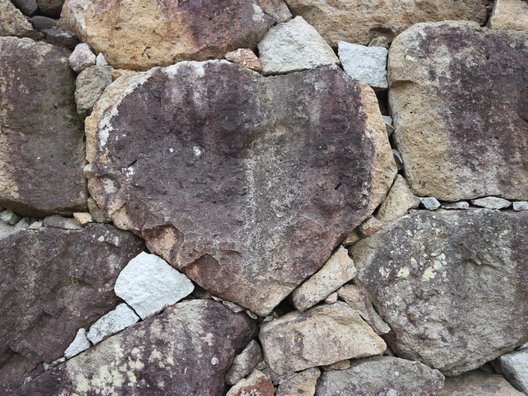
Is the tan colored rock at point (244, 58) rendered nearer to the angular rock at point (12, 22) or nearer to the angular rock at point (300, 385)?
the angular rock at point (12, 22)

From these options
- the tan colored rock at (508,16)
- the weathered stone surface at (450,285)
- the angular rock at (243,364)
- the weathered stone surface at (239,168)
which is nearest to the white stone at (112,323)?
the weathered stone surface at (239,168)

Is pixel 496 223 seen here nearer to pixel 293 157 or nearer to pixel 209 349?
pixel 293 157

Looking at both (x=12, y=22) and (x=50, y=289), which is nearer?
(x=50, y=289)

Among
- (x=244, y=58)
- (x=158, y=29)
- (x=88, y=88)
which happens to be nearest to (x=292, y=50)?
(x=244, y=58)

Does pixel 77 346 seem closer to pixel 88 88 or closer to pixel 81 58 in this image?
pixel 88 88

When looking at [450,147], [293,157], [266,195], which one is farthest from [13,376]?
[450,147]

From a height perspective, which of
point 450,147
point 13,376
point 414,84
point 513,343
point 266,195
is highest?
point 414,84
